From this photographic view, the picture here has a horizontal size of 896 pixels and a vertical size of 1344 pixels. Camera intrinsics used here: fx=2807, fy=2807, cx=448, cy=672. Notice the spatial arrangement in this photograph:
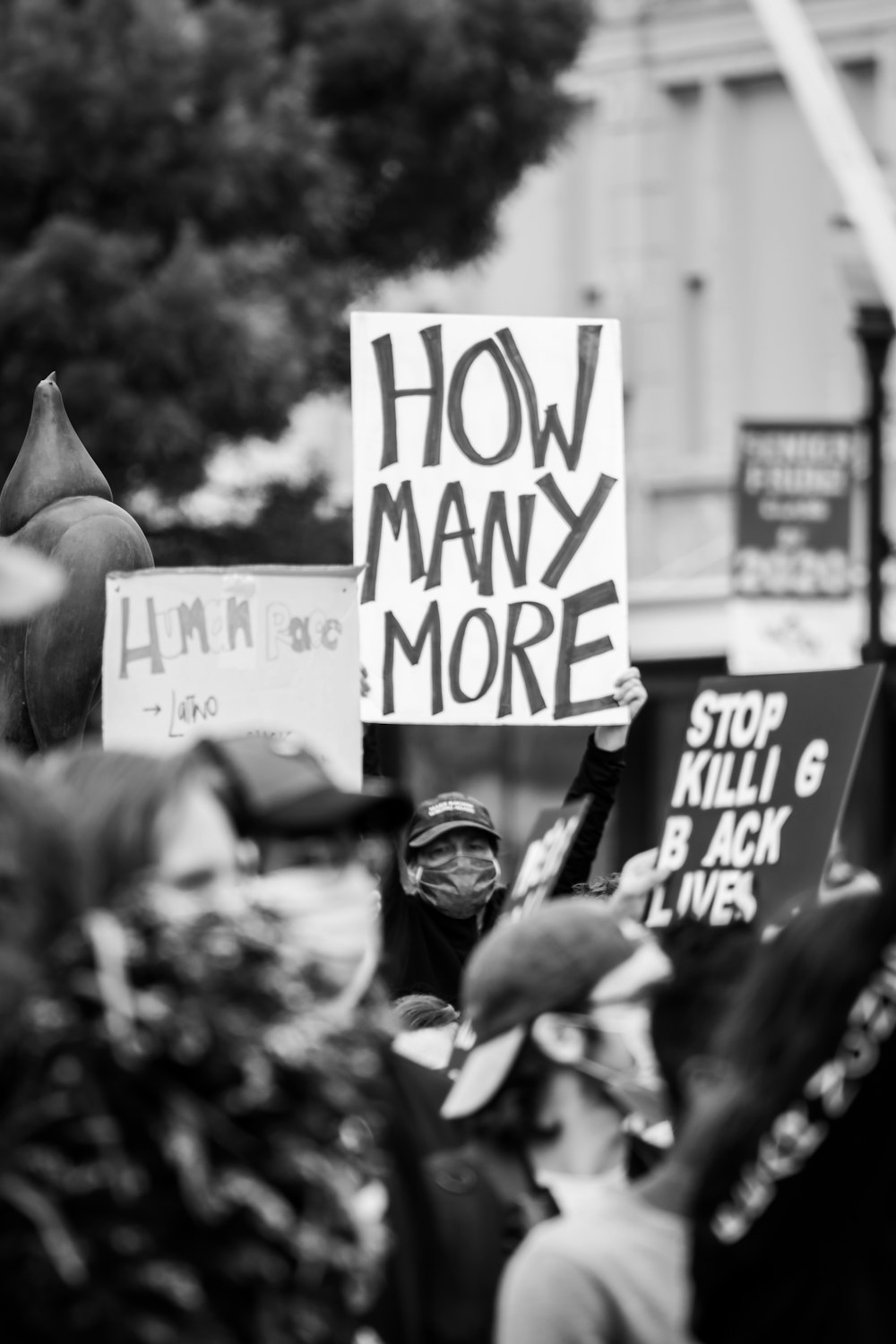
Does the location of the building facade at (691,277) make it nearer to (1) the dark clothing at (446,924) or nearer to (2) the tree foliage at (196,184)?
(2) the tree foliage at (196,184)

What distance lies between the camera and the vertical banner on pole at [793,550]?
15148 mm

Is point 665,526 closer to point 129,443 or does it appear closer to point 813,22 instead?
point 813,22

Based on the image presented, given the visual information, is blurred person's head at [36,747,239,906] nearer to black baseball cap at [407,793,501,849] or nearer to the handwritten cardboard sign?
the handwritten cardboard sign

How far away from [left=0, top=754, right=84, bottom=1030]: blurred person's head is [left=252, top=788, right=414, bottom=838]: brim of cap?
1.09 feet

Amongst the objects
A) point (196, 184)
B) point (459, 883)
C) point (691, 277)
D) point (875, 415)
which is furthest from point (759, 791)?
point (691, 277)

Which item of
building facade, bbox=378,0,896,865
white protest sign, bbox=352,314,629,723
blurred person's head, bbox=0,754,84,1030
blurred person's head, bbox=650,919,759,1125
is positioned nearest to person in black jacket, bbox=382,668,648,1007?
white protest sign, bbox=352,314,629,723

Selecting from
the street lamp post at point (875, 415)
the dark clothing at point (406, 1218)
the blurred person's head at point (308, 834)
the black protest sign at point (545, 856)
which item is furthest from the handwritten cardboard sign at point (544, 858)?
the street lamp post at point (875, 415)

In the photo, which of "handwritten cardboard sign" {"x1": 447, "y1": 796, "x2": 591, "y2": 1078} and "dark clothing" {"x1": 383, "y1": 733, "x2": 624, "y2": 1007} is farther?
"dark clothing" {"x1": 383, "y1": 733, "x2": 624, "y2": 1007}

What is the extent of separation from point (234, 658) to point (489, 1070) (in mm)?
2085

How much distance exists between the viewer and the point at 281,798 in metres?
3.27

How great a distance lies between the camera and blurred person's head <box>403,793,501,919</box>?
6.16 metres

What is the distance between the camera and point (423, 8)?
55.9 ft

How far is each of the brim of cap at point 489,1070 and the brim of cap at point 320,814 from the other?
33 centimetres

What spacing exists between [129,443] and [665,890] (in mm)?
10527
